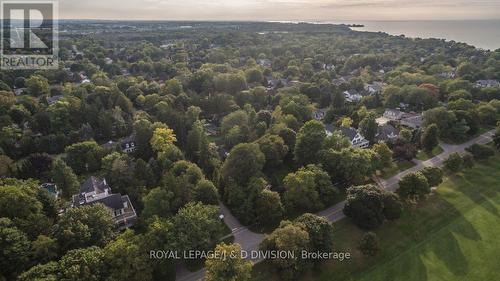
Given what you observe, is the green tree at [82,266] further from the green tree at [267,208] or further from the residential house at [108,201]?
the green tree at [267,208]

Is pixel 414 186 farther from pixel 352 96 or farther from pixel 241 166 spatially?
pixel 352 96

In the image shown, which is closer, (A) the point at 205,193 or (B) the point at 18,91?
(A) the point at 205,193

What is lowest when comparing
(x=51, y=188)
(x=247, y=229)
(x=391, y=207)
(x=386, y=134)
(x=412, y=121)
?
(x=247, y=229)

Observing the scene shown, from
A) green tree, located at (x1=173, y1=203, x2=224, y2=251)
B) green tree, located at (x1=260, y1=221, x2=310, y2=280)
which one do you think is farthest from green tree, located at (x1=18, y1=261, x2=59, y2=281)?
green tree, located at (x1=260, y1=221, x2=310, y2=280)

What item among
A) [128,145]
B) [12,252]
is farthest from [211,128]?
[12,252]

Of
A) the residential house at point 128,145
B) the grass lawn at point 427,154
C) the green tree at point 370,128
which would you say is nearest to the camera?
the grass lawn at point 427,154

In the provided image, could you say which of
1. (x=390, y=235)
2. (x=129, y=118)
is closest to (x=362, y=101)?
(x=390, y=235)

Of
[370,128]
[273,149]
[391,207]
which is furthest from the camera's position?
[370,128]

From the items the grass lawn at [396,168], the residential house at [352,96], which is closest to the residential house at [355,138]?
the grass lawn at [396,168]
